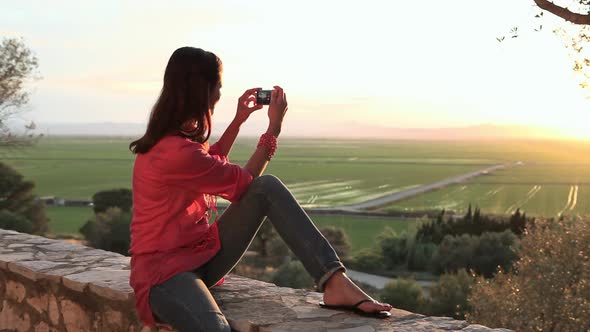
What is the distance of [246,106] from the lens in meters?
3.60

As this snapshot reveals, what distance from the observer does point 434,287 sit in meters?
24.3

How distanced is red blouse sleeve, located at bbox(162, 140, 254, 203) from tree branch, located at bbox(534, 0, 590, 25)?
5044 millimetres

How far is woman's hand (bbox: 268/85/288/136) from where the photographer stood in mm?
3301

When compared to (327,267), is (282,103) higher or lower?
higher

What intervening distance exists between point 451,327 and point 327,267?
0.63m

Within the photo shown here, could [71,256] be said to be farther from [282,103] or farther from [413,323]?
[413,323]

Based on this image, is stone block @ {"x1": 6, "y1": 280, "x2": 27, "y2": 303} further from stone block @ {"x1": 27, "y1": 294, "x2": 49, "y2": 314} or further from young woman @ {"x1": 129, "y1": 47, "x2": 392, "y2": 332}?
young woman @ {"x1": 129, "y1": 47, "x2": 392, "y2": 332}

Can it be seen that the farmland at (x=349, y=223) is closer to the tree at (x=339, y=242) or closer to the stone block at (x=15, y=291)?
the tree at (x=339, y=242)

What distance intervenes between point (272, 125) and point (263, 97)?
0.20 meters

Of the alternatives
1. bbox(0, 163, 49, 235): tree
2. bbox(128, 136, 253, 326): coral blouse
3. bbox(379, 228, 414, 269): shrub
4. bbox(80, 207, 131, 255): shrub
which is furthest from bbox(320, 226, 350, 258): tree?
bbox(128, 136, 253, 326): coral blouse

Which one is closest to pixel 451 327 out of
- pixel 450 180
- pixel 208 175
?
pixel 208 175

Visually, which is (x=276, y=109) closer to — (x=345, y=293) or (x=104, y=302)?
(x=345, y=293)

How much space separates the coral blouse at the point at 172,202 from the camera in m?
2.92

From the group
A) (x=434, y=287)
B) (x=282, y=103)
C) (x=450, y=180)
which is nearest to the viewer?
(x=282, y=103)
